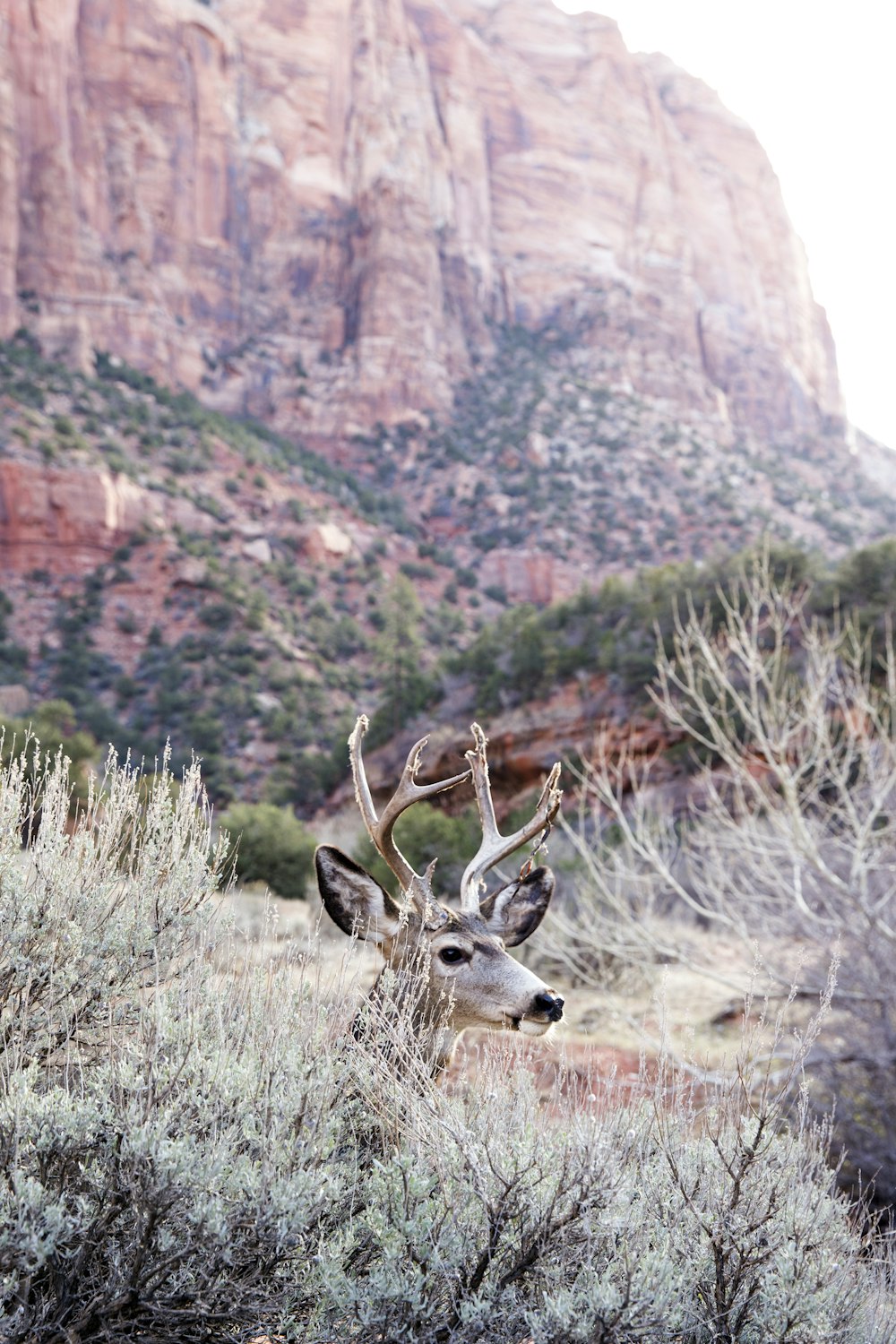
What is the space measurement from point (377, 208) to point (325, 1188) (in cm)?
7975

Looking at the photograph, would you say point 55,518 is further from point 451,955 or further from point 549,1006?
point 549,1006

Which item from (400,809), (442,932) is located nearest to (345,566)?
(400,809)

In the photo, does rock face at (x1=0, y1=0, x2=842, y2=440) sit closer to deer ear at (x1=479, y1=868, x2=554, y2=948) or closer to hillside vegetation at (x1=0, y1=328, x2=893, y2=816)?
hillside vegetation at (x1=0, y1=328, x2=893, y2=816)

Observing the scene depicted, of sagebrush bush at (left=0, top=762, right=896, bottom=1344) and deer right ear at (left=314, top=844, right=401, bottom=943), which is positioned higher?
deer right ear at (left=314, top=844, right=401, bottom=943)

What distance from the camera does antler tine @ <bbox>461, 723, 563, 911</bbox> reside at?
13.4ft

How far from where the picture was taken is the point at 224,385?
6244 cm

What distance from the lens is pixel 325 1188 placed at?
8.54 feet

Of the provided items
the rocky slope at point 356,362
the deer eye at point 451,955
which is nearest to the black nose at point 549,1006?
the deer eye at point 451,955

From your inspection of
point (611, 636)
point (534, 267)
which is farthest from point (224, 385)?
point (611, 636)

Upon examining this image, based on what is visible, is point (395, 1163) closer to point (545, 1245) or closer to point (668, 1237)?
point (545, 1245)

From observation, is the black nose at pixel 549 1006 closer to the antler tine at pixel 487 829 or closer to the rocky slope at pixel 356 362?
the antler tine at pixel 487 829

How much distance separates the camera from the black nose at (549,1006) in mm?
3582

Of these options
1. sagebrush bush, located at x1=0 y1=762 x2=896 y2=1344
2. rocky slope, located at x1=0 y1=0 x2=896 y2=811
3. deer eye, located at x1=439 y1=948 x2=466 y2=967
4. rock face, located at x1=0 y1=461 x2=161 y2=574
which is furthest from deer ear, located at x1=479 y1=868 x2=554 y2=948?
rock face, located at x1=0 y1=461 x2=161 y2=574

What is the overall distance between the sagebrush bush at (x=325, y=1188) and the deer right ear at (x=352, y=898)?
62 centimetres
